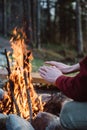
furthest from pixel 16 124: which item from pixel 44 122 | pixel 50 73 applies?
pixel 50 73

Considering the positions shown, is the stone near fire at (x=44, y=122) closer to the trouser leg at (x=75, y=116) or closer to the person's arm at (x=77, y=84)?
the trouser leg at (x=75, y=116)

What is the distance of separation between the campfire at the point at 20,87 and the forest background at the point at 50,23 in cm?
1532

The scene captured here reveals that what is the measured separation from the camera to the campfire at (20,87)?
6133 mm

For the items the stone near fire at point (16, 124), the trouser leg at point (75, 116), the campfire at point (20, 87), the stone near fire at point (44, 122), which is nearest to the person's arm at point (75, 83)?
the trouser leg at point (75, 116)

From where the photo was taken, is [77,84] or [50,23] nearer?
[77,84]

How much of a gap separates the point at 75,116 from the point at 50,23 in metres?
24.8

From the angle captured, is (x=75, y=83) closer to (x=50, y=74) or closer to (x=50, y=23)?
(x=50, y=74)

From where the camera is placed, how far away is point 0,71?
31.4 feet

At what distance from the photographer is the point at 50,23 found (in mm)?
28844

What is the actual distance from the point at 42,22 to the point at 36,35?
13.9 feet

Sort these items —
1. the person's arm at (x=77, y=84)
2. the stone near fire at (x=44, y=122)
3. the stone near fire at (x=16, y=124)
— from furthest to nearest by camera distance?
the stone near fire at (x=44, y=122) → the stone near fire at (x=16, y=124) → the person's arm at (x=77, y=84)

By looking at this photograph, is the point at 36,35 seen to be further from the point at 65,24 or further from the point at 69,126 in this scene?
the point at 69,126

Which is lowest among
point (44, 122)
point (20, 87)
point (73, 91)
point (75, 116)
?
point (44, 122)

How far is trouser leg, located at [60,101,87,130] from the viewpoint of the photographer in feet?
13.8
